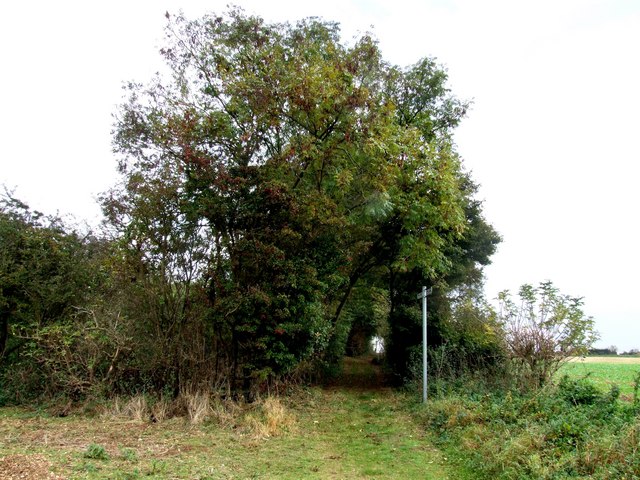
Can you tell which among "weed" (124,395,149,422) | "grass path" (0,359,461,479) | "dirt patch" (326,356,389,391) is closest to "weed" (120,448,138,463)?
"grass path" (0,359,461,479)

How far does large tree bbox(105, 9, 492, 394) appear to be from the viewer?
9336 millimetres

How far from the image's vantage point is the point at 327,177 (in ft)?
36.3

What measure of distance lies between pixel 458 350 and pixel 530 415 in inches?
201

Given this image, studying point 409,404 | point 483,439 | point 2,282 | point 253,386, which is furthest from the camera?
point 409,404

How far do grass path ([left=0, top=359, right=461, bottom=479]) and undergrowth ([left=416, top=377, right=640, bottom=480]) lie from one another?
18.5 inches

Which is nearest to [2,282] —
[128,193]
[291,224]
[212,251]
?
[128,193]

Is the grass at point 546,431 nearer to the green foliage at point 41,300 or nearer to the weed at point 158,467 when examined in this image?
the weed at point 158,467

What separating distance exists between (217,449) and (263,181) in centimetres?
520

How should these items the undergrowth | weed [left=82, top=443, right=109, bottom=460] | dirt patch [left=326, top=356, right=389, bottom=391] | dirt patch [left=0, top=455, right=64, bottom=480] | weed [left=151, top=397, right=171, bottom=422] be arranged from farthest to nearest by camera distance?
dirt patch [left=326, top=356, right=389, bottom=391] < weed [left=151, top=397, right=171, bottom=422] < weed [left=82, top=443, right=109, bottom=460] < the undergrowth < dirt patch [left=0, top=455, right=64, bottom=480]

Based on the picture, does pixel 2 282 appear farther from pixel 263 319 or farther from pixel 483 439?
pixel 483 439

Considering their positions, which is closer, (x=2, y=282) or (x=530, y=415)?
(x=530, y=415)

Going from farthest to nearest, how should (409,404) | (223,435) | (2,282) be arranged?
(409,404) → (2,282) → (223,435)

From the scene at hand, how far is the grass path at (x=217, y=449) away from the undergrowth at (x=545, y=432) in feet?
1.54

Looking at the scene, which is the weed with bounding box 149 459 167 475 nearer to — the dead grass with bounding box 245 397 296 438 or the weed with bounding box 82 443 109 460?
the weed with bounding box 82 443 109 460
